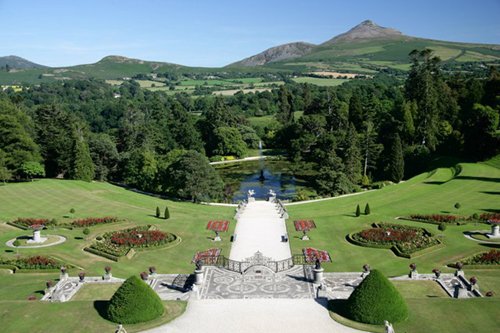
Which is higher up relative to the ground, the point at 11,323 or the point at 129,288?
→ the point at 129,288

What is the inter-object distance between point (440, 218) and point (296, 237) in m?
17.2

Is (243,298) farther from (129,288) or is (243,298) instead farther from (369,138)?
(369,138)

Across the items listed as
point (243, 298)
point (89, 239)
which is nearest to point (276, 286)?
point (243, 298)

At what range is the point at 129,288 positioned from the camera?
1168 inches

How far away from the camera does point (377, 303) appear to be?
2888cm

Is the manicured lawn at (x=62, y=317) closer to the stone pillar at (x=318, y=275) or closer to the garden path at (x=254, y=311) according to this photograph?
the garden path at (x=254, y=311)

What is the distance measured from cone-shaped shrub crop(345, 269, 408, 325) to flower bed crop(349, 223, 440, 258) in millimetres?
14227

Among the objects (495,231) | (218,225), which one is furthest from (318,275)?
(495,231)

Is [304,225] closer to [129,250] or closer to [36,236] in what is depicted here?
[129,250]

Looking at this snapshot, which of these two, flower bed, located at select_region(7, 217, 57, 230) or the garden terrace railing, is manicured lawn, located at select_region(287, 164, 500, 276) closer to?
the garden terrace railing

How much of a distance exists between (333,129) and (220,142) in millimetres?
31401

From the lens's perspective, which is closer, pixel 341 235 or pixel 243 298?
pixel 243 298

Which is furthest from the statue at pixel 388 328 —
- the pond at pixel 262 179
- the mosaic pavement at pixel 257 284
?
the pond at pixel 262 179

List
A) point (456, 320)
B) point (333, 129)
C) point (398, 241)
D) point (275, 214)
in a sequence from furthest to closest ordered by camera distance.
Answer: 1. point (333, 129)
2. point (275, 214)
3. point (398, 241)
4. point (456, 320)
